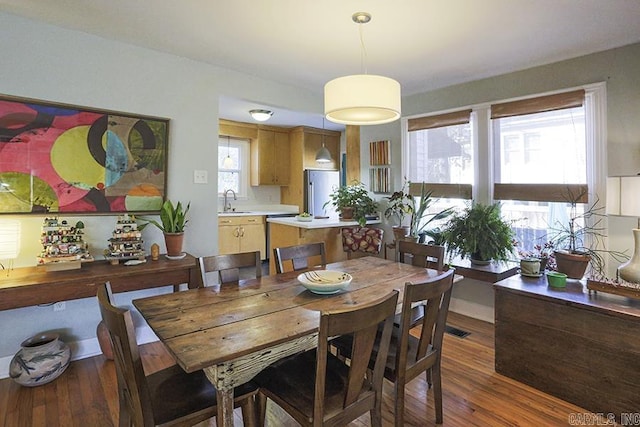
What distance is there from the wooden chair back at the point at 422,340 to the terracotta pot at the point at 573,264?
1.28m

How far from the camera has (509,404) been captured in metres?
2.04

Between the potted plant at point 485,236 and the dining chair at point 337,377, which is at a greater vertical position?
the potted plant at point 485,236

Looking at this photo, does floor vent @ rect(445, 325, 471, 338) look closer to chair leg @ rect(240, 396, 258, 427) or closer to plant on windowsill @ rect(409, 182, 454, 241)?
plant on windowsill @ rect(409, 182, 454, 241)

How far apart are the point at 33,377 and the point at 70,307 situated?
528 millimetres

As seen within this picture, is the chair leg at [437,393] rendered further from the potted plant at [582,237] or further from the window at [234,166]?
the window at [234,166]

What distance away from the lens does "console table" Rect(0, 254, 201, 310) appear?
200cm

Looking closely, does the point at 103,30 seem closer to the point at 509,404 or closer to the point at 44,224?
the point at 44,224

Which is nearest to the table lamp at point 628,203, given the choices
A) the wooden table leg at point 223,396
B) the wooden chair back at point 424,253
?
the wooden chair back at point 424,253

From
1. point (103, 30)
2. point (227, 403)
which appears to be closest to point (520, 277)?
point (227, 403)

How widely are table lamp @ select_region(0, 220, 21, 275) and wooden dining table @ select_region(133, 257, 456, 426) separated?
46.2 inches

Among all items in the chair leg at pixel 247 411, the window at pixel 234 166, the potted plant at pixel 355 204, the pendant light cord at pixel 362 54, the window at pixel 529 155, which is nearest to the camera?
the chair leg at pixel 247 411

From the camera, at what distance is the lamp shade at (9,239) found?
2.10 m

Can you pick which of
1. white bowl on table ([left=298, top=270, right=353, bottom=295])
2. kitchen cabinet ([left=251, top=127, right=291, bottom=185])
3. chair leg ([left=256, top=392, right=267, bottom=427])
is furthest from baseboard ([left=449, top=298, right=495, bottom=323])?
kitchen cabinet ([left=251, top=127, right=291, bottom=185])

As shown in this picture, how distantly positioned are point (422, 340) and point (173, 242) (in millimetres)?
2001
